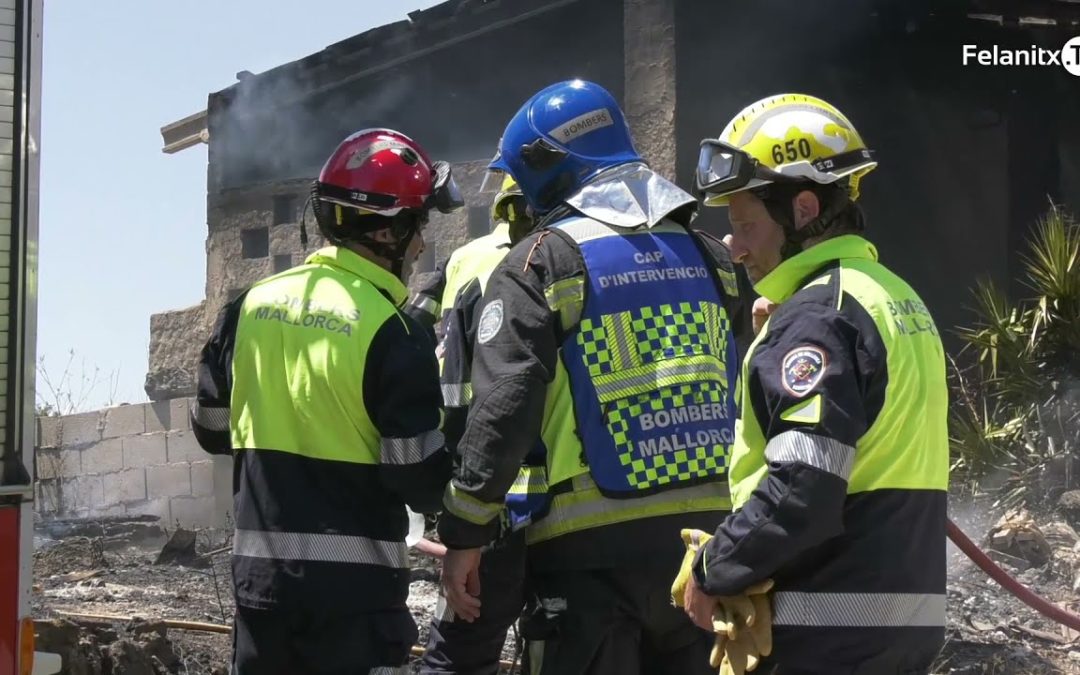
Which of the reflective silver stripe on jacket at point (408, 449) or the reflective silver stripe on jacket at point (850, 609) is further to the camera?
the reflective silver stripe on jacket at point (408, 449)

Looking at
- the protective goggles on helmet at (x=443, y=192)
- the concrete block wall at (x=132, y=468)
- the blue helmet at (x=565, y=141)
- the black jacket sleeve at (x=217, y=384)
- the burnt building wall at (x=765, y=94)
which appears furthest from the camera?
the concrete block wall at (x=132, y=468)

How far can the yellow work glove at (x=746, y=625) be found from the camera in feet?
9.13

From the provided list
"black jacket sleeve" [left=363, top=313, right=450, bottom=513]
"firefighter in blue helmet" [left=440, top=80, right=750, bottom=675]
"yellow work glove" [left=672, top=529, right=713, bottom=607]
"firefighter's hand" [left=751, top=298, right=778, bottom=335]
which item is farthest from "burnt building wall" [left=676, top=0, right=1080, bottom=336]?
"yellow work glove" [left=672, top=529, right=713, bottom=607]

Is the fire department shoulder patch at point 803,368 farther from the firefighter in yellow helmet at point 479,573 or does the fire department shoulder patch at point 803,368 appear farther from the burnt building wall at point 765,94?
the burnt building wall at point 765,94

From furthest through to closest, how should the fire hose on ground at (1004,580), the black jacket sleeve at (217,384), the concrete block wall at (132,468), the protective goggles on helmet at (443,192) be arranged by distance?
1. the concrete block wall at (132,468)
2. the fire hose on ground at (1004,580)
3. the protective goggles on helmet at (443,192)
4. the black jacket sleeve at (217,384)

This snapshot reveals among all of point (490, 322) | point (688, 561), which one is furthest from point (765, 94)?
point (688, 561)

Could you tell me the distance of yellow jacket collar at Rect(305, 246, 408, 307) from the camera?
390 centimetres

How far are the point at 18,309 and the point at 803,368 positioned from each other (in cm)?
192

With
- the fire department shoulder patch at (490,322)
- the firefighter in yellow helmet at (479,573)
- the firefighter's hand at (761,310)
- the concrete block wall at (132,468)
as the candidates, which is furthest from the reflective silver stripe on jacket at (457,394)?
the concrete block wall at (132,468)

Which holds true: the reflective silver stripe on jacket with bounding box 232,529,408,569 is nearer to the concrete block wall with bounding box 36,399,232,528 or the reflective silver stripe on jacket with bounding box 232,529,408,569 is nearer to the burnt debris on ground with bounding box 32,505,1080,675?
the burnt debris on ground with bounding box 32,505,1080,675

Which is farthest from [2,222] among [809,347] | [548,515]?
[809,347]

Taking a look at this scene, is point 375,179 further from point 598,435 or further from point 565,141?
point 598,435

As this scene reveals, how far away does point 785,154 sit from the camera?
3.04m

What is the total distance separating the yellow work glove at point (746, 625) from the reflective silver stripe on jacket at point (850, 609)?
32mm
